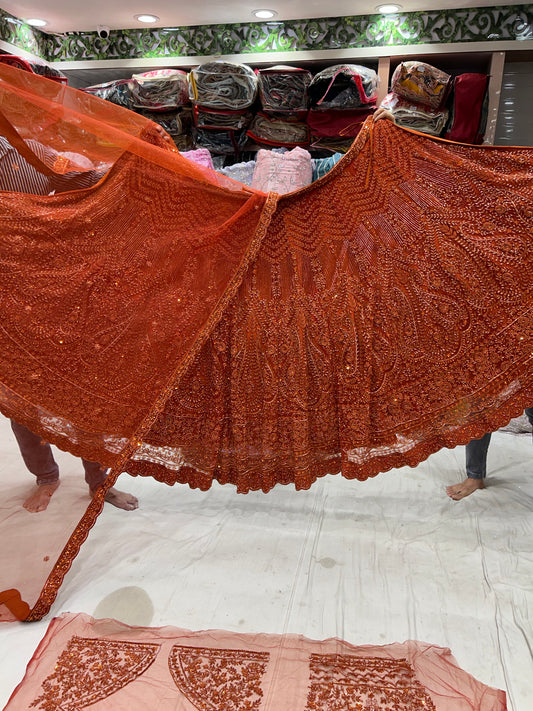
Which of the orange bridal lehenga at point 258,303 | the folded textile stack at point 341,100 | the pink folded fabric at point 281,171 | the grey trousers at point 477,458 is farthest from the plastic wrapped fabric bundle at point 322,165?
the grey trousers at point 477,458

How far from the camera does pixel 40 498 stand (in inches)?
64.8

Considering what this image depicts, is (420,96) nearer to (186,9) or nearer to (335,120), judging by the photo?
(335,120)

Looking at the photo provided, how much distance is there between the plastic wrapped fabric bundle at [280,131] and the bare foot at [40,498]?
6.74 ft

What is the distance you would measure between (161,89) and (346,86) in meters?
0.98

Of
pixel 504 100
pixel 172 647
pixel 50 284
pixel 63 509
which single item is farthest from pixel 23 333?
pixel 504 100

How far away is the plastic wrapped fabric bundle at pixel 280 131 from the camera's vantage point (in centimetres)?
277

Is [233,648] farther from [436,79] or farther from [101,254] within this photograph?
[436,79]

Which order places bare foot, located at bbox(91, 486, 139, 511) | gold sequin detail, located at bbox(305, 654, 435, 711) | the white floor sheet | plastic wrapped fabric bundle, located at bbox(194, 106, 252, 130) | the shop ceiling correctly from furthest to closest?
1. plastic wrapped fabric bundle, located at bbox(194, 106, 252, 130)
2. the shop ceiling
3. bare foot, located at bbox(91, 486, 139, 511)
4. the white floor sheet
5. gold sequin detail, located at bbox(305, 654, 435, 711)

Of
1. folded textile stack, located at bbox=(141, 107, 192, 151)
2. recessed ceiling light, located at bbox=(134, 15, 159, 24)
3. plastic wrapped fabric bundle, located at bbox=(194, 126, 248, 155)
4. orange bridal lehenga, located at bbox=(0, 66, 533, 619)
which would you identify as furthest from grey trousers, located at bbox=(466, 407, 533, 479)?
recessed ceiling light, located at bbox=(134, 15, 159, 24)

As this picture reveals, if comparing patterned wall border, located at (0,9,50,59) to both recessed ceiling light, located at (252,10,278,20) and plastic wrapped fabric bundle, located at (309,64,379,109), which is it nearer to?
recessed ceiling light, located at (252,10,278,20)

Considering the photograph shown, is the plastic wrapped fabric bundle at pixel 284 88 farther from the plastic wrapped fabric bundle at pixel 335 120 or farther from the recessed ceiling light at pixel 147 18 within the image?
the recessed ceiling light at pixel 147 18

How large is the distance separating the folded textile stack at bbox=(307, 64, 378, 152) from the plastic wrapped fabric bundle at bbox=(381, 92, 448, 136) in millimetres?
107

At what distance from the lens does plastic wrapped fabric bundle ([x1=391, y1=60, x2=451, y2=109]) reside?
252cm

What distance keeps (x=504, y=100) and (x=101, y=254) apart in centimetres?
234
